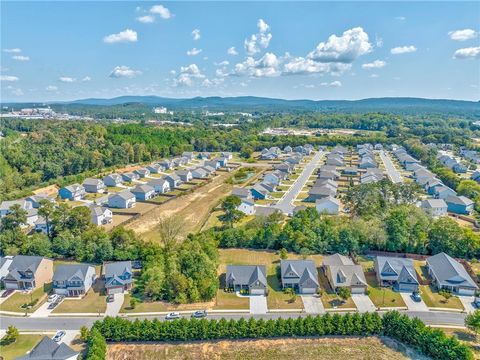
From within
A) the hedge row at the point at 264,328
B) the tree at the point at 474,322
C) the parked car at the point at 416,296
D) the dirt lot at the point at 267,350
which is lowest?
the dirt lot at the point at 267,350

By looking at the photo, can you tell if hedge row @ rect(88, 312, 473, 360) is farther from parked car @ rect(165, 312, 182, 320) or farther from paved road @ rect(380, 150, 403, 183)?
paved road @ rect(380, 150, 403, 183)

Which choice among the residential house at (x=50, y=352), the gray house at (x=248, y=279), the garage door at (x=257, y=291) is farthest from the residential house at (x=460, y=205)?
the residential house at (x=50, y=352)

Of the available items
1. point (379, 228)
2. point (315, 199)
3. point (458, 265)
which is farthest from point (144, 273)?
point (315, 199)

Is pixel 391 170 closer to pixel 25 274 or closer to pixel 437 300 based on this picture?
pixel 437 300

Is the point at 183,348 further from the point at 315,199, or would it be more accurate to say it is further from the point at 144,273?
the point at 315,199

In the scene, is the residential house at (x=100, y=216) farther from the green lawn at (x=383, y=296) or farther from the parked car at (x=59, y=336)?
the green lawn at (x=383, y=296)

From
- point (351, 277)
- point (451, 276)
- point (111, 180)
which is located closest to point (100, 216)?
point (111, 180)

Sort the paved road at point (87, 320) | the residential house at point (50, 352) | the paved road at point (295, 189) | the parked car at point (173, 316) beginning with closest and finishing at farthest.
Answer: the residential house at point (50, 352)
the paved road at point (87, 320)
the parked car at point (173, 316)
the paved road at point (295, 189)
